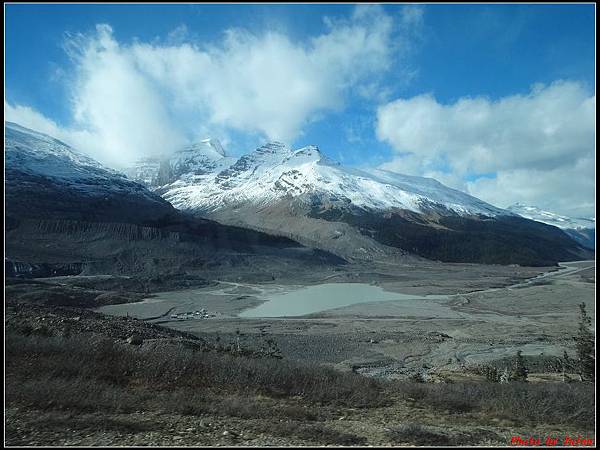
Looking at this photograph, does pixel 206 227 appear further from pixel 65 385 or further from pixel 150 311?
pixel 65 385

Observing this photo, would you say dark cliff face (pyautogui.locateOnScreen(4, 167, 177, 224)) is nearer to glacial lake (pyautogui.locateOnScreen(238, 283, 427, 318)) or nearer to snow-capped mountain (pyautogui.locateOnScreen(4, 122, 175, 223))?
snow-capped mountain (pyautogui.locateOnScreen(4, 122, 175, 223))

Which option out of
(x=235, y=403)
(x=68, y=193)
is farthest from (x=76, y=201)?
(x=235, y=403)

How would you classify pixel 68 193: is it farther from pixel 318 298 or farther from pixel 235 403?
pixel 235 403

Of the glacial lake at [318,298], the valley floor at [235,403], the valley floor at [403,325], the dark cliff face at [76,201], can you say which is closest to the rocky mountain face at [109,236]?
the dark cliff face at [76,201]

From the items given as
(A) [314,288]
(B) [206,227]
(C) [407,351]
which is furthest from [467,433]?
(B) [206,227]

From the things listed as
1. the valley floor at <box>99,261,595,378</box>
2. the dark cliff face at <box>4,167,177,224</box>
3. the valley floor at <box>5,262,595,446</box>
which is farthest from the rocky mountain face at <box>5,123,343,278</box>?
the valley floor at <box>5,262,595,446</box>
